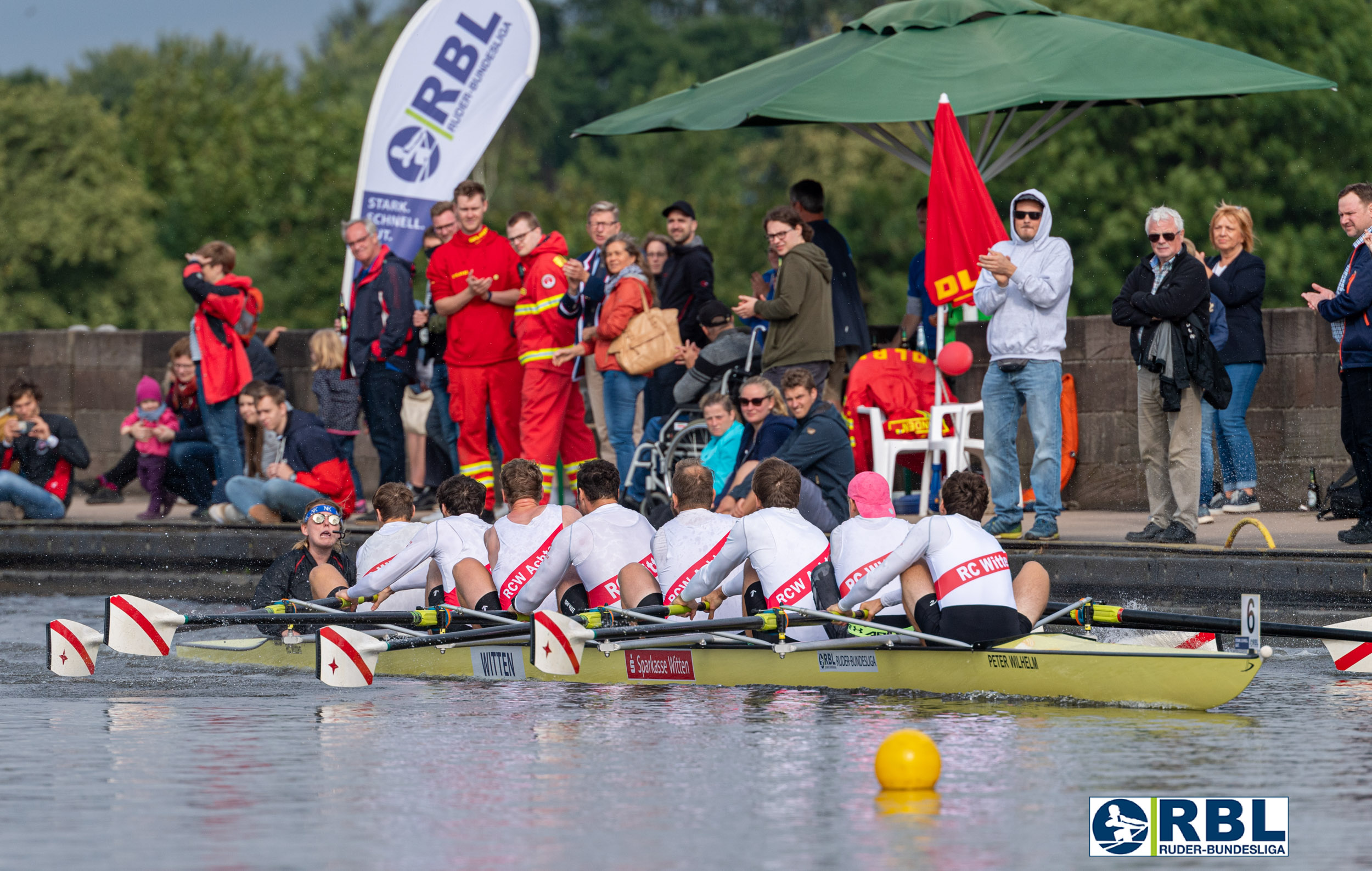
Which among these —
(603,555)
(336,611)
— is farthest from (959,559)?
(336,611)

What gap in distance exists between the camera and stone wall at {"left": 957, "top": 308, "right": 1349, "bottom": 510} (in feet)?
45.2

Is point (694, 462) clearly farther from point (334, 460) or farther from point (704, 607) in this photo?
point (334, 460)

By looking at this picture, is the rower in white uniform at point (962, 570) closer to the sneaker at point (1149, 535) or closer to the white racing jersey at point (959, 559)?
the white racing jersey at point (959, 559)

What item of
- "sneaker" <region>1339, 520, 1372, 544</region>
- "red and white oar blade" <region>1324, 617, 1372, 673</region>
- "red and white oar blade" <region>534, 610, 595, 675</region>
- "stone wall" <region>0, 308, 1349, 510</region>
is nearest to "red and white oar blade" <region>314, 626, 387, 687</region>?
"red and white oar blade" <region>534, 610, 595, 675</region>

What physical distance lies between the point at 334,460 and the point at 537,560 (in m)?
4.15

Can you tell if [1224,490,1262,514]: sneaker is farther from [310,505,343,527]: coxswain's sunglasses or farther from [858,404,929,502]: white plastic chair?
[310,505,343,527]: coxswain's sunglasses

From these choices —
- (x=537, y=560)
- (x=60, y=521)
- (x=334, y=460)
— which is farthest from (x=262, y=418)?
(x=537, y=560)

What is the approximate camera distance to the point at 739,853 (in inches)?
237

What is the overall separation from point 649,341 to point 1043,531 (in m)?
3.06

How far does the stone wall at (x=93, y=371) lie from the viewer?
1788cm

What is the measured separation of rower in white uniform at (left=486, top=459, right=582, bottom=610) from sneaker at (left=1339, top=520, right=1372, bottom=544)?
14.0 ft

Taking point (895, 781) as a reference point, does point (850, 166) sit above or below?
above

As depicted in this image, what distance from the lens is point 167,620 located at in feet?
36.0

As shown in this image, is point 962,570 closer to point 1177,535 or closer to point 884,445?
point 1177,535
